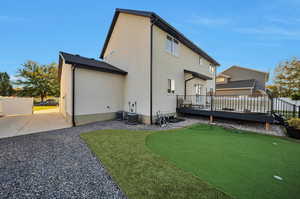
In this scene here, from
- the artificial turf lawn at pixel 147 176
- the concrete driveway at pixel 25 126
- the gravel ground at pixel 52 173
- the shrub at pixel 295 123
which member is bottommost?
the concrete driveway at pixel 25 126

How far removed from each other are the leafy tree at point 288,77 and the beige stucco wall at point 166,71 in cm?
1908

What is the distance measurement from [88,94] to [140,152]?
5755mm

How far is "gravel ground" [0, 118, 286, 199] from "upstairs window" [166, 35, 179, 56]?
27.1 ft

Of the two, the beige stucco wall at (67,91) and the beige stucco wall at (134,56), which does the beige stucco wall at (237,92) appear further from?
the beige stucco wall at (67,91)

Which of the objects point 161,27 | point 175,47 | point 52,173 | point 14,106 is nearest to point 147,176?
point 52,173

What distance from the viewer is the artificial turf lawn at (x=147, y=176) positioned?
82.9 inches

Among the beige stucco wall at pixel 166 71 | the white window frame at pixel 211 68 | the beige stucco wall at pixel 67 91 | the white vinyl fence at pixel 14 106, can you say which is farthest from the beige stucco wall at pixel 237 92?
the white vinyl fence at pixel 14 106

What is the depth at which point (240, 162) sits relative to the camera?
321cm

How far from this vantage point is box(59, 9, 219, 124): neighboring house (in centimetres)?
767

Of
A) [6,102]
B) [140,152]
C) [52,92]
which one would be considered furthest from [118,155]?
[52,92]

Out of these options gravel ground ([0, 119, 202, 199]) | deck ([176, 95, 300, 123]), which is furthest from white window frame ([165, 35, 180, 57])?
gravel ground ([0, 119, 202, 199])

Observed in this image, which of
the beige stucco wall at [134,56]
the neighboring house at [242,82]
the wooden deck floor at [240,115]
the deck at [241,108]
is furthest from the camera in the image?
the neighboring house at [242,82]

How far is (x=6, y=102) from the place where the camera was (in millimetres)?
12148

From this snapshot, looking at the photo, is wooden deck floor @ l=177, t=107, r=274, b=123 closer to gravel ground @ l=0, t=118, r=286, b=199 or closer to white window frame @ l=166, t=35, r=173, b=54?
white window frame @ l=166, t=35, r=173, b=54
